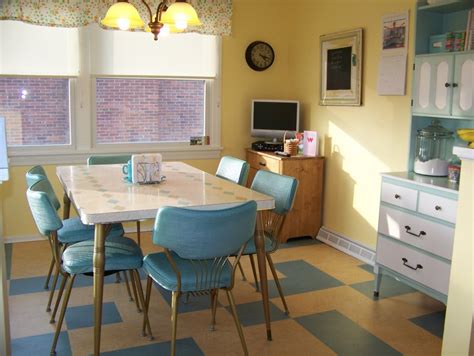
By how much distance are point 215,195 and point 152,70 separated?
2.47 meters

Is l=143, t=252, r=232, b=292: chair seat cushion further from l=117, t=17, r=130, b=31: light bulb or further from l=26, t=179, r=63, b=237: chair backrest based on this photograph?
l=117, t=17, r=130, b=31: light bulb

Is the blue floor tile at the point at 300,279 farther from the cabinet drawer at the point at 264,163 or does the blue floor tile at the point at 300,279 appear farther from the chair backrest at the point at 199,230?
the chair backrest at the point at 199,230

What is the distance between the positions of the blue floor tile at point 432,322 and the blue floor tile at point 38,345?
2048mm

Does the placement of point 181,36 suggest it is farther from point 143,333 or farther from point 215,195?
point 143,333

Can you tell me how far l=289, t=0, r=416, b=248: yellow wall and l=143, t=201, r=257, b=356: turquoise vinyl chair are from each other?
195 centimetres

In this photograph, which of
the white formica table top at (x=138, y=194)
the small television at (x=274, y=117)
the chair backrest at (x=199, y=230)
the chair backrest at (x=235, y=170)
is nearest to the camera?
the chair backrest at (x=199, y=230)

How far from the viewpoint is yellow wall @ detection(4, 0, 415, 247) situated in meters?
4.19

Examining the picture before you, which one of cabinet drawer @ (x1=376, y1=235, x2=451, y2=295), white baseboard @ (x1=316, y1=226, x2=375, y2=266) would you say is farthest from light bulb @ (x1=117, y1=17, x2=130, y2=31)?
white baseboard @ (x1=316, y1=226, x2=375, y2=266)

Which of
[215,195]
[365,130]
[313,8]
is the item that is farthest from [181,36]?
[215,195]

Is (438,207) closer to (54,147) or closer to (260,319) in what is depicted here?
(260,319)

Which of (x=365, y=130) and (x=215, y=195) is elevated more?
(x=365, y=130)

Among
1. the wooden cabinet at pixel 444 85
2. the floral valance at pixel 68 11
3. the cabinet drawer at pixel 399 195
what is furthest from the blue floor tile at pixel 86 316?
the floral valance at pixel 68 11

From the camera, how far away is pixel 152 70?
499cm

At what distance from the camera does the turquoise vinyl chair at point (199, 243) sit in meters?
2.31
